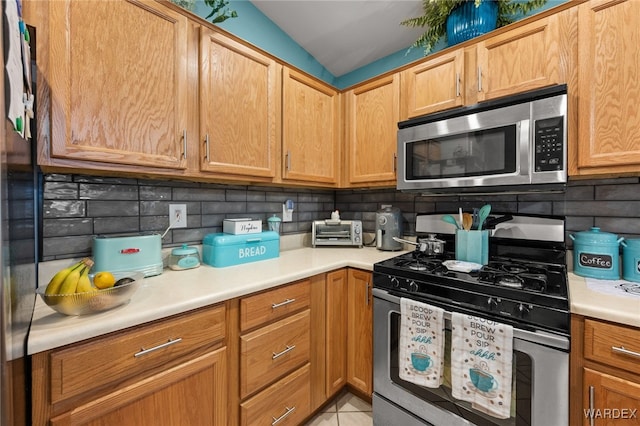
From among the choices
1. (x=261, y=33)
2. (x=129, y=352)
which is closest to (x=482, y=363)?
(x=129, y=352)

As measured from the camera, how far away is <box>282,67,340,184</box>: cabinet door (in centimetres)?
175

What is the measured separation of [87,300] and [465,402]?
58.6 inches

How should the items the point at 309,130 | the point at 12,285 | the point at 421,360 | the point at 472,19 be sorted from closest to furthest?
the point at 12,285, the point at 421,360, the point at 472,19, the point at 309,130

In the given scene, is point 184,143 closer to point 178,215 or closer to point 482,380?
point 178,215

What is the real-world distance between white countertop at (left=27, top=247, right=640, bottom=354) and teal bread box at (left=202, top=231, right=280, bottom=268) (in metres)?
0.05

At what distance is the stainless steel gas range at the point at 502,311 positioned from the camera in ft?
3.16

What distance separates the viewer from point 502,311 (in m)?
1.06

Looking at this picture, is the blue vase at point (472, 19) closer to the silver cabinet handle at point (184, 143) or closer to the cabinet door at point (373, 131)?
the cabinet door at point (373, 131)

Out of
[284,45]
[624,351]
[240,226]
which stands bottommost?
[624,351]

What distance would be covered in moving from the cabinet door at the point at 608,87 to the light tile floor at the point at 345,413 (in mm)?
1745

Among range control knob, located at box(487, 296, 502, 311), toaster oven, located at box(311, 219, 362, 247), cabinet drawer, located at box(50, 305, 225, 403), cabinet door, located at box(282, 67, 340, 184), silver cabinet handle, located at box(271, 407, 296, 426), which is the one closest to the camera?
cabinet drawer, located at box(50, 305, 225, 403)

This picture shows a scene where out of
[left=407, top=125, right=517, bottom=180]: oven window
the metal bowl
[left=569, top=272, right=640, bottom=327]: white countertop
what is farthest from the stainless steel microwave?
the metal bowl

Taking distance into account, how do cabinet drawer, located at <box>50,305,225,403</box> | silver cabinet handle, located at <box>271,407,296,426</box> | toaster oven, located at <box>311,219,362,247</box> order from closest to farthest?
cabinet drawer, located at <box>50,305,225,403</box>
silver cabinet handle, located at <box>271,407,296,426</box>
toaster oven, located at <box>311,219,362,247</box>

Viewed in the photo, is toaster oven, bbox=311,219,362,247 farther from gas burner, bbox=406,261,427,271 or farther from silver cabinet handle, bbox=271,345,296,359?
silver cabinet handle, bbox=271,345,296,359
